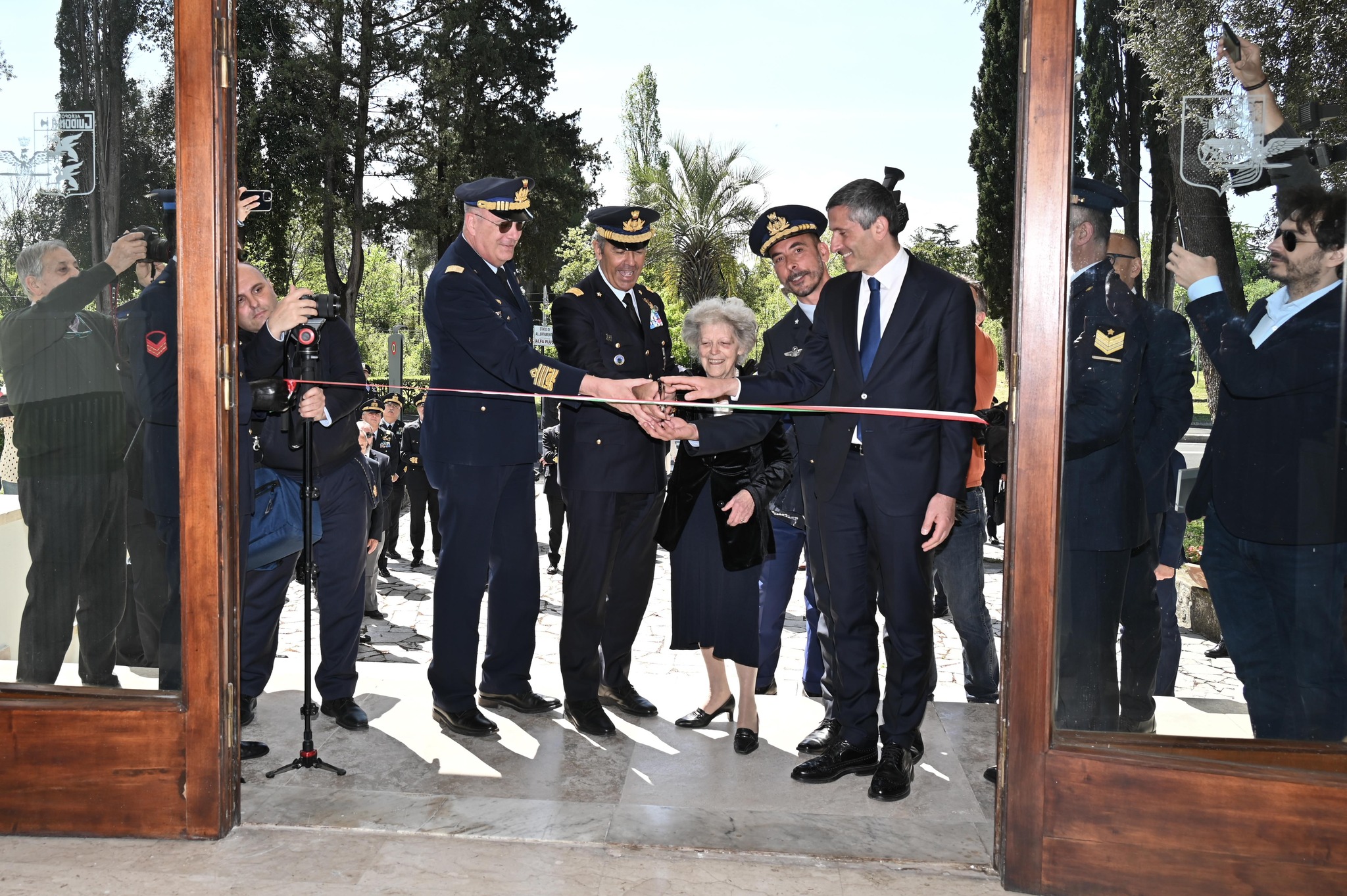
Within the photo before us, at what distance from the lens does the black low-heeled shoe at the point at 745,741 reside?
3.99 metres

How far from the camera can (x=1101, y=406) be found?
9.83 feet

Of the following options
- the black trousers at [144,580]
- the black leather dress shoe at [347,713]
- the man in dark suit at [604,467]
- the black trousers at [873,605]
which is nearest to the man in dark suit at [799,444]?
the black trousers at [873,605]

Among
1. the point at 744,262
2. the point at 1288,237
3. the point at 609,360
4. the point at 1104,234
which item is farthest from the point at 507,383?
the point at 744,262

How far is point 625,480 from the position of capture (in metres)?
4.36

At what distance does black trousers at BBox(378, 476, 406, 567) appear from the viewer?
8.50 meters

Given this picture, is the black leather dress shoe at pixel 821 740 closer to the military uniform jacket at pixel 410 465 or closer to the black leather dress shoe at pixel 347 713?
the black leather dress shoe at pixel 347 713

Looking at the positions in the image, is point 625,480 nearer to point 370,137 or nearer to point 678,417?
point 678,417

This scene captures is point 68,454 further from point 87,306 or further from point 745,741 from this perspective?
point 745,741

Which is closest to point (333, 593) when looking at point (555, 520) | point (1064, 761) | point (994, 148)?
point (1064, 761)

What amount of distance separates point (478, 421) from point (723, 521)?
989 mm

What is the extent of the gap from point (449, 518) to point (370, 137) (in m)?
21.9

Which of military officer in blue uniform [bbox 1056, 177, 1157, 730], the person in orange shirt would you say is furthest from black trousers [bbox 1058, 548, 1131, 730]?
the person in orange shirt

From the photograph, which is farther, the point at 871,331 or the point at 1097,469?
the point at 871,331

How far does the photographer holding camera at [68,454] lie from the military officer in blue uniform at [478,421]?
120 cm
